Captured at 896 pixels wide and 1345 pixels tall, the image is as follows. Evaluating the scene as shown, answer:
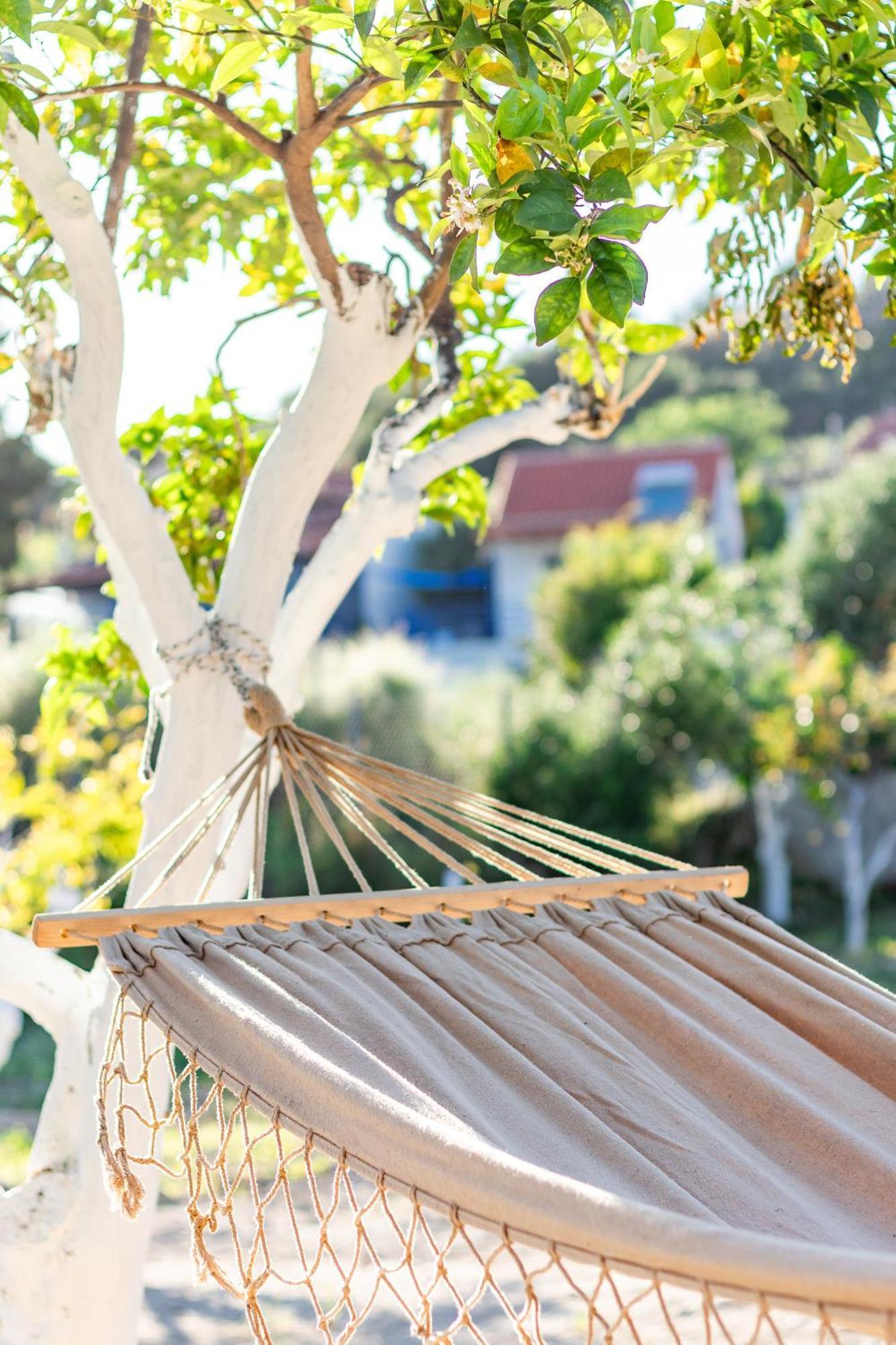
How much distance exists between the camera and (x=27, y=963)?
1770mm

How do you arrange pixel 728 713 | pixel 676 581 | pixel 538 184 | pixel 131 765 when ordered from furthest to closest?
pixel 676 581 → pixel 728 713 → pixel 131 765 → pixel 538 184

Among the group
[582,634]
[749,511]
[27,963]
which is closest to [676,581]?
[582,634]

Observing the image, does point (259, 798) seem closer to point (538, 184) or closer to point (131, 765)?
point (538, 184)

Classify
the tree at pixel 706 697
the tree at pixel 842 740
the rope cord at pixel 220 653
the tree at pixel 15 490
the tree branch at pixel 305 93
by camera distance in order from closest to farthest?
the tree branch at pixel 305 93 < the rope cord at pixel 220 653 < the tree at pixel 842 740 < the tree at pixel 706 697 < the tree at pixel 15 490

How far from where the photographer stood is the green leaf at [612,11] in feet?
3.91

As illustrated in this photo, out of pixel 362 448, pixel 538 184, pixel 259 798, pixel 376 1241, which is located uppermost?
pixel 362 448

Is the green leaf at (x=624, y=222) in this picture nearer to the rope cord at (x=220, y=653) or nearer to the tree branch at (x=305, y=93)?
the tree branch at (x=305, y=93)

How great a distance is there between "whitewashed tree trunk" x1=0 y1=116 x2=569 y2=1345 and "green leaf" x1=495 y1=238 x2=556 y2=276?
69 centimetres

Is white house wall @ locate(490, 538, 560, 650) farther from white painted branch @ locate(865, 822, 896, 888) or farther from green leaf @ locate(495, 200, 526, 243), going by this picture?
green leaf @ locate(495, 200, 526, 243)

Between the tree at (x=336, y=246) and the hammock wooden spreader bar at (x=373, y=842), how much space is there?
0.18 meters

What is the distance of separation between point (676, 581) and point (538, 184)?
7.68 metres

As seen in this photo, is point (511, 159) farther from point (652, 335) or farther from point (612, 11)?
point (652, 335)

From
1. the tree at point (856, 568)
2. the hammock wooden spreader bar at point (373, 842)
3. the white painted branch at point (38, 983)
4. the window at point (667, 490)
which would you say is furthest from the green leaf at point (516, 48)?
the window at point (667, 490)

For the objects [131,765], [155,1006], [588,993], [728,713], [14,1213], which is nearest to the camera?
[155,1006]
